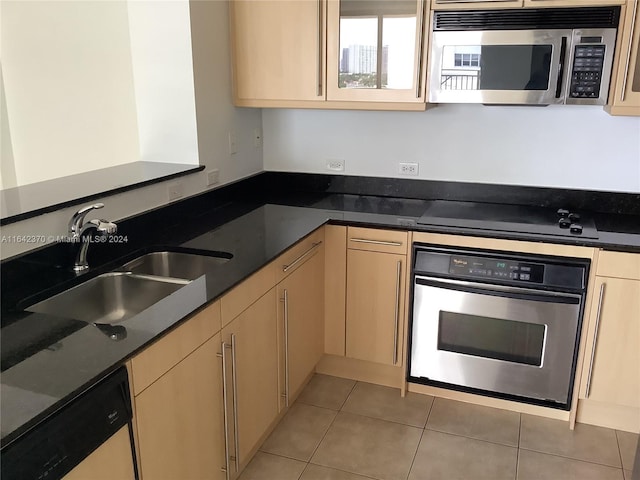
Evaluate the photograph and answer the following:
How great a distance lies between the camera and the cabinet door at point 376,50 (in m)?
2.56

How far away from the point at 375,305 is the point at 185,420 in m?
1.27

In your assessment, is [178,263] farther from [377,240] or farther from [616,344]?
[616,344]

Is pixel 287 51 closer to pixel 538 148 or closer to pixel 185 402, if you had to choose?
pixel 538 148

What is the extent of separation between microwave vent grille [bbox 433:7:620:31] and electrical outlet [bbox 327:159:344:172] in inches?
36.9

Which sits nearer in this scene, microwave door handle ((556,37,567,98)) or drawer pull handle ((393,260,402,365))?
microwave door handle ((556,37,567,98))

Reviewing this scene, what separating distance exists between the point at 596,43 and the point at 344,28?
1076 millimetres

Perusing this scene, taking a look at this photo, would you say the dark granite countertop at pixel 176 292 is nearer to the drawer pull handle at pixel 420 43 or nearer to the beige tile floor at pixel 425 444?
the drawer pull handle at pixel 420 43

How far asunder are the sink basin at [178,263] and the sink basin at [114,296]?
13cm

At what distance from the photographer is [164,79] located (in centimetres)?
260

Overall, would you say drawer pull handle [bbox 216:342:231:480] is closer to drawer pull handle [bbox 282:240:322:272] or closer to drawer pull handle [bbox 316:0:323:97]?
drawer pull handle [bbox 282:240:322:272]

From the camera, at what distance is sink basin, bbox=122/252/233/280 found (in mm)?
2205

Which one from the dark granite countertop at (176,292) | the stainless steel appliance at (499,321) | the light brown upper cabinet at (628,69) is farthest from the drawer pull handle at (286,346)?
the light brown upper cabinet at (628,69)

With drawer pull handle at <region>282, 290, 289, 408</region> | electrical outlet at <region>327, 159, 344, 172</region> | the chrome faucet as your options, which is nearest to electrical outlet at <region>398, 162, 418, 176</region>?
electrical outlet at <region>327, 159, 344, 172</region>

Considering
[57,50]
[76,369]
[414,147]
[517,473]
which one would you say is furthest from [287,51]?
[517,473]
